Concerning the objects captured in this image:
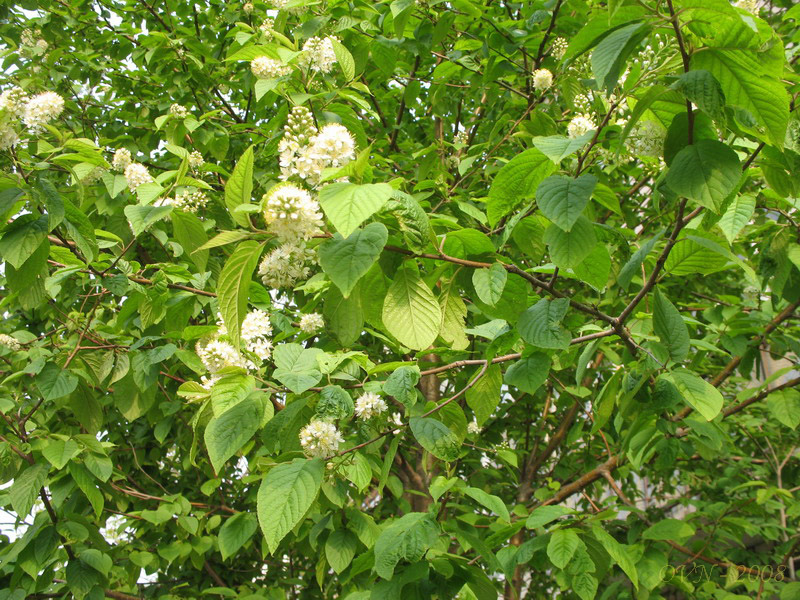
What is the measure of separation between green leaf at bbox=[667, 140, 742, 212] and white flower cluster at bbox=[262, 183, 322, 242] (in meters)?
0.56

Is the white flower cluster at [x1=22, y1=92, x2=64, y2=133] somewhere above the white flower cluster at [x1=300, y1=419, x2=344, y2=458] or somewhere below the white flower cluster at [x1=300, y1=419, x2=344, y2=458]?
above

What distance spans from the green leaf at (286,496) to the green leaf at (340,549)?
3.34 ft

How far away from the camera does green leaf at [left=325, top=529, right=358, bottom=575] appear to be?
214cm

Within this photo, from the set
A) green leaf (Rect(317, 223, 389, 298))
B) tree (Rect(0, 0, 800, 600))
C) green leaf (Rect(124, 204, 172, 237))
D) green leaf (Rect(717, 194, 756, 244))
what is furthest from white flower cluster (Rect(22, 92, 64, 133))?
green leaf (Rect(717, 194, 756, 244))

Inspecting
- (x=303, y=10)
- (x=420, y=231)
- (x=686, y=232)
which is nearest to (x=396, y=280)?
(x=420, y=231)

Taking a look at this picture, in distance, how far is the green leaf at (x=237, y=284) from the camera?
0.97m

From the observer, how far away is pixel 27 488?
2.07m

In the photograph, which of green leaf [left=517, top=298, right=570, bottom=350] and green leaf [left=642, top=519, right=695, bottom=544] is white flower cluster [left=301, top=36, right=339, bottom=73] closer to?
green leaf [left=517, top=298, right=570, bottom=350]

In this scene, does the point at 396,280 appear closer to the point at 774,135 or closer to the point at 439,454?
the point at 439,454

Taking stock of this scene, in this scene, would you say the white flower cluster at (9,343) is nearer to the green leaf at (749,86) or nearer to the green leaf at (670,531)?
the green leaf at (670,531)

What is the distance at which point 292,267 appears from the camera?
1.18 m

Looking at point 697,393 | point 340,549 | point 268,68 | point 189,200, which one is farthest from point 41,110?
point 697,393

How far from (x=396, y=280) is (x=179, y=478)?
3404 millimetres

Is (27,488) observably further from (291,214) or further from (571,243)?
(571,243)
